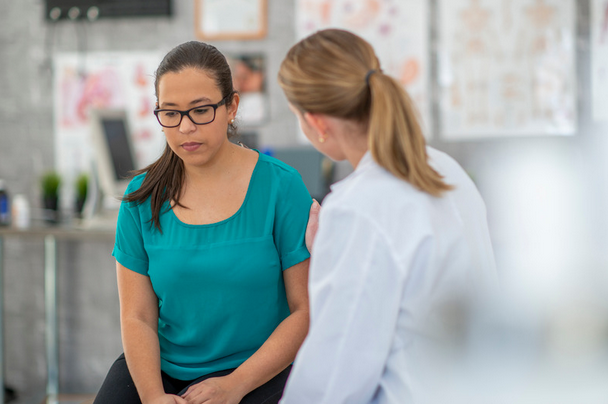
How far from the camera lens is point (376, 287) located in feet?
2.48

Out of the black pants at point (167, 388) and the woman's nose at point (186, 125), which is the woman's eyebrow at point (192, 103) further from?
the black pants at point (167, 388)

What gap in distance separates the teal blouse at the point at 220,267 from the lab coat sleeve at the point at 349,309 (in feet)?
1.27

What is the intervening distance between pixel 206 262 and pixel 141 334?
0.69 feet

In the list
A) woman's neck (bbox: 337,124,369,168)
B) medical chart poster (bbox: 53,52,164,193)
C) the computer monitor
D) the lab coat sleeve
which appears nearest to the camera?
the lab coat sleeve

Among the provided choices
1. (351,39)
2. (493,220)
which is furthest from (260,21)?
(351,39)

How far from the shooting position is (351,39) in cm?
88

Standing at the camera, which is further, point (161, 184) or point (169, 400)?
point (161, 184)

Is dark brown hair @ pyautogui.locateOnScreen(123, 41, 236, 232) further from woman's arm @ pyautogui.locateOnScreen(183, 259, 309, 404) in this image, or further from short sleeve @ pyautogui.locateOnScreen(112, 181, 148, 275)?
woman's arm @ pyautogui.locateOnScreen(183, 259, 309, 404)

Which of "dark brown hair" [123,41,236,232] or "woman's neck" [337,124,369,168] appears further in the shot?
"dark brown hair" [123,41,236,232]

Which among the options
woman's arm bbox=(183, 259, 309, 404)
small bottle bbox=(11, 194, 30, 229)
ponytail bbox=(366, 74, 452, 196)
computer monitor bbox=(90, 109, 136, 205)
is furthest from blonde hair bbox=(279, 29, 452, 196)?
small bottle bbox=(11, 194, 30, 229)

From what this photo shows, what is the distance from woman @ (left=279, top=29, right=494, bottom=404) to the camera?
29.8 inches

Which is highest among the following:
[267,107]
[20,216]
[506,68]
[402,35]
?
[402,35]

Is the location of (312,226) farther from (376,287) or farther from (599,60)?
(599,60)

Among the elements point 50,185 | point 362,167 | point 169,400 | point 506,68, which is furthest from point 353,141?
point 50,185
